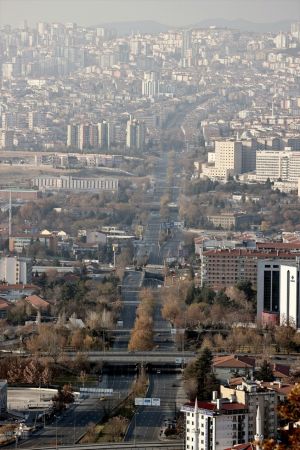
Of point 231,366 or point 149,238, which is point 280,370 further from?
point 149,238

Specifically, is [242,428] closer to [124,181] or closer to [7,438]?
[7,438]

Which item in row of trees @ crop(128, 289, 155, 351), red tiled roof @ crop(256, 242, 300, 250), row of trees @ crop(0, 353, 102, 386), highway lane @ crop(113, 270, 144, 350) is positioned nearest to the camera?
row of trees @ crop(0, 353, 102, 386)

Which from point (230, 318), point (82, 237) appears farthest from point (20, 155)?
point (230, 318)

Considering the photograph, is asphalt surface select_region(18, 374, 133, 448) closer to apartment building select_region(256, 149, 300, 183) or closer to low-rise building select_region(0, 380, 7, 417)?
low-rise building select_region(0, 380, 7, 417)

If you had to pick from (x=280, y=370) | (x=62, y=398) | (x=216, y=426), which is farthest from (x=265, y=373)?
(x=216, y=426)

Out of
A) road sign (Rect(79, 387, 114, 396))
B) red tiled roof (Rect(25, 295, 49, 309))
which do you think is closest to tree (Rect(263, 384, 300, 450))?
road sign (Rect(79, 387, 114, 396))

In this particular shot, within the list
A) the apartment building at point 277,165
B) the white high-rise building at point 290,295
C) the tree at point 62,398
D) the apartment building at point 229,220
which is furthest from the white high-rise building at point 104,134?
the tree at point 62,398
